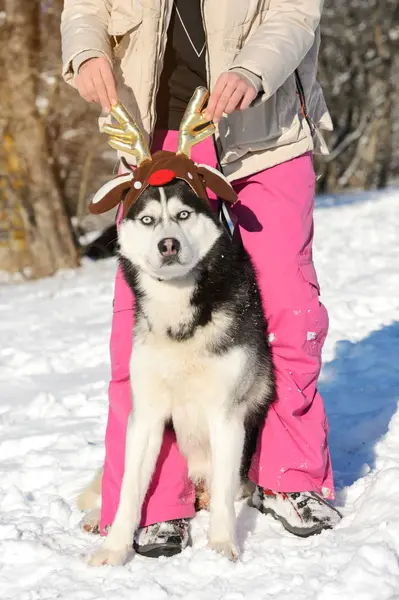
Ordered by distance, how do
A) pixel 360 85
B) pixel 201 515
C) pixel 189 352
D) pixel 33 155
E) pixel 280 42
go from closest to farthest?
pixel 280 42 → pixel 189 352 → pixel 201 515 → pixel 33 155 → pixel 360 85

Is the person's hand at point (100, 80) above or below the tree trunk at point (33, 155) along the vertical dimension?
above

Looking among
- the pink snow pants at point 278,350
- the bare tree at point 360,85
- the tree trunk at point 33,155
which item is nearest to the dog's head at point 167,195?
the pink snow pants at point 278,350

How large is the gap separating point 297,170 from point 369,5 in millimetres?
19108

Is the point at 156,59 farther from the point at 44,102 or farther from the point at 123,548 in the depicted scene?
the point at 44,102

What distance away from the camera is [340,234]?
28.5ft

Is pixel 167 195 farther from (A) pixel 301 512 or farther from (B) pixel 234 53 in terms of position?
(A) pixel 301 512

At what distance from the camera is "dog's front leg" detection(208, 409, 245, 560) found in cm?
265

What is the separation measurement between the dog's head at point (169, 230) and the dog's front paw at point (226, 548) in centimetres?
85

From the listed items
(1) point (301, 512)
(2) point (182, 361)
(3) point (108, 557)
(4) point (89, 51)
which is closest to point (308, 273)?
(2) point (182, 361)

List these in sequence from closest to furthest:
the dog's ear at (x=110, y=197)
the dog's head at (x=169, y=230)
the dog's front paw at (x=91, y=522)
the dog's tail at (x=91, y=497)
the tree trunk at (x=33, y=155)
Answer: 1. the dog's head at (x=169, y=230)
2. the dog's ear at (x=110, y=197)
3. the dog's front paw at (x=91, y=522)
4. the dog's tail at (x=91, y=497)
5. the tree trunk at (x=33, y=155)

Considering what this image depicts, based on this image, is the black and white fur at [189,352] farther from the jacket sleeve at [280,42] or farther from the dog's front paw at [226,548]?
the jacket sleeve at [280,42]

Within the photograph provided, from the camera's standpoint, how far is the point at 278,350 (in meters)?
2.89

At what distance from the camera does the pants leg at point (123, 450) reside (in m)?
2.82

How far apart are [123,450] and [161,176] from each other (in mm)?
991
